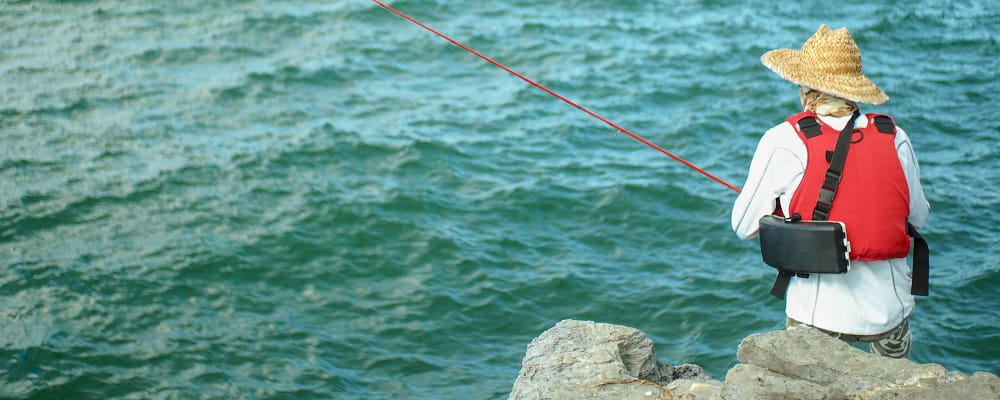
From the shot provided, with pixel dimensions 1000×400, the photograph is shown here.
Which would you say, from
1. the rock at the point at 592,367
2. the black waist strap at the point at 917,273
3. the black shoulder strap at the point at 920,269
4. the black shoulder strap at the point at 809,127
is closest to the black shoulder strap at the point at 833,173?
the black shoulder strap at the point at 809,127

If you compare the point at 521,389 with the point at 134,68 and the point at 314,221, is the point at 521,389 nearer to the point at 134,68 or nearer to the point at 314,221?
the point at 314,221

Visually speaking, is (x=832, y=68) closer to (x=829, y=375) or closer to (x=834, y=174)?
(x=834, y=174)

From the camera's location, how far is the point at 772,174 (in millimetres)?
3707

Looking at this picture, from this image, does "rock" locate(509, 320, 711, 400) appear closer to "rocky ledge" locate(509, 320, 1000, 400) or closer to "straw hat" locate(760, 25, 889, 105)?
"rocky ledge" locate(509, 320, 1000, 400)

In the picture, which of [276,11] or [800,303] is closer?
[800,303]

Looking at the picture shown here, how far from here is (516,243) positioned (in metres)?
7.31

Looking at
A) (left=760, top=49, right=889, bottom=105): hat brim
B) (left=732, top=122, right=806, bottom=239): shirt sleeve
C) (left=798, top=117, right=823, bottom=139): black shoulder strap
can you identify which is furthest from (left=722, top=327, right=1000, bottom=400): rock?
(left=760, top=49, right=889, bottom=105): hat brim

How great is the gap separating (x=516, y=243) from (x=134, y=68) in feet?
16.6

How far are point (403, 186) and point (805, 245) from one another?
485 cm

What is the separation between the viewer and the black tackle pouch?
363 cm

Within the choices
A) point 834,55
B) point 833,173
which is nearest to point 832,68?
point 834,55

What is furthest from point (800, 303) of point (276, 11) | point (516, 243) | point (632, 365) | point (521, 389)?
point (276, 11)

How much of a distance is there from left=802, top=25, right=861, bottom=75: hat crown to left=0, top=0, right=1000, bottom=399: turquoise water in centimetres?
245

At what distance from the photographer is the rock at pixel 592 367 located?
145 inches
